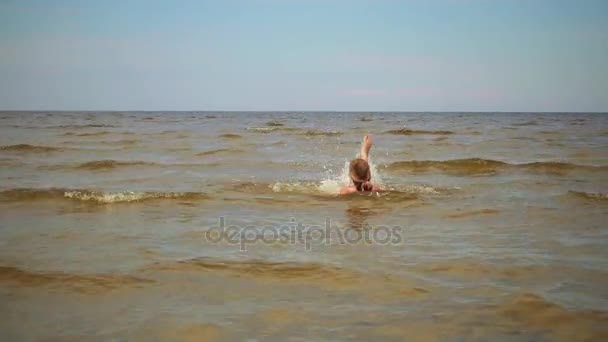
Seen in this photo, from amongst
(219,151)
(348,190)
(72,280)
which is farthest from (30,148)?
(72,280)

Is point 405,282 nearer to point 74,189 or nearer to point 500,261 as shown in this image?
point 500,261

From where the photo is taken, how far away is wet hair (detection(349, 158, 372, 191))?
7.77m

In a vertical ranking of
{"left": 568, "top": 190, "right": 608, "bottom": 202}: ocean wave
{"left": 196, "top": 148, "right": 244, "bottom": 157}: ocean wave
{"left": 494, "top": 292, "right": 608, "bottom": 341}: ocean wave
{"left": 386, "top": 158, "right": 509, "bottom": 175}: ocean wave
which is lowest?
{"left": 494, "top": 292, "right": 608, "bottom": 341}: ocean wave

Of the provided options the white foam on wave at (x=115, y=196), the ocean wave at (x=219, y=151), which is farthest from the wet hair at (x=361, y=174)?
the ocean wave at (x=219, y=151)

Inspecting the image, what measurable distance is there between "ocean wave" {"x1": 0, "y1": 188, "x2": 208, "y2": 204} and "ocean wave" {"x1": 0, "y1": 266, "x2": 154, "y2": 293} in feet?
10.4

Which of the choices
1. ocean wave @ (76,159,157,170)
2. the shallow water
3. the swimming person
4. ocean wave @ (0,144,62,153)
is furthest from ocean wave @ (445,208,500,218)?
ocean wave @ (0,144,62,153)

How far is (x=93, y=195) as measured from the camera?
7.43 metres

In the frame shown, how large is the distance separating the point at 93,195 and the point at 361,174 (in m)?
4.02

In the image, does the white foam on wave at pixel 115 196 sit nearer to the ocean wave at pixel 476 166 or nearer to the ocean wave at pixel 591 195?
the ocean wave at pixel 591 195

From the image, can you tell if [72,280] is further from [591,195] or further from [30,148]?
[30,148]

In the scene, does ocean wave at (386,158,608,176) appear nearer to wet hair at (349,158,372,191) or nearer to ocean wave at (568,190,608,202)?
ocean wave at (568,190,608,202)

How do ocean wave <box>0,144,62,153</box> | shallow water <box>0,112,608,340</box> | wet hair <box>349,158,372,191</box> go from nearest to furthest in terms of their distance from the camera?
shallow water <box>0,112,608,340</box>
wet hair <box>349,158,372,191</box>
ocean wave <box>0,144,62,153</box>

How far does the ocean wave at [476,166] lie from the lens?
11.1m

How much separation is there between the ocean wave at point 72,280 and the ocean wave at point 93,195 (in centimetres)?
316
